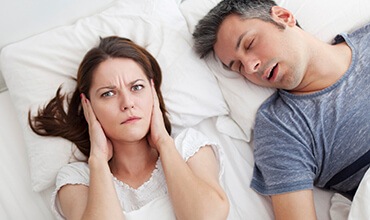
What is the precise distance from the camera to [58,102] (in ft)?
4.99

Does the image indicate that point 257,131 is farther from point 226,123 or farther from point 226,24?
point 226,24

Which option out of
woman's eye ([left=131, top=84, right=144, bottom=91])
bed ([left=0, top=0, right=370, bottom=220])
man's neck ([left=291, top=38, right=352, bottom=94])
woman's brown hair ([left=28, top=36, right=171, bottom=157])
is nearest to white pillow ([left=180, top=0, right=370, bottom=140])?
bed ([left=0, top=0, right=370, bottom=220])

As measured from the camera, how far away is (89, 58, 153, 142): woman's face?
4.44 feet

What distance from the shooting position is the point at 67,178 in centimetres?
139

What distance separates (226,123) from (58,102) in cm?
59

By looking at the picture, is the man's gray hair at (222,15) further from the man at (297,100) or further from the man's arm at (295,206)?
Answer: the man's arm at (295,206)

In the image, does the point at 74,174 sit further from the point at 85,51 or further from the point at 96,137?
the point at 85,51

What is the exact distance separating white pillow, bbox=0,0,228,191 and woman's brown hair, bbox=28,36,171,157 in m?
0.03

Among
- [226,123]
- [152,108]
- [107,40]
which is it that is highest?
[107,40]

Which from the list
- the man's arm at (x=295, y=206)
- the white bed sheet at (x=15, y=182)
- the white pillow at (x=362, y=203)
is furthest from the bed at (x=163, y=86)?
the white pillow at (x=362, y=203)

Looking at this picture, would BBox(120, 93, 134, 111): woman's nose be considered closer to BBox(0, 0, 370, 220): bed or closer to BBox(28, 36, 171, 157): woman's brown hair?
BBox(28, 36, 171, 157): woman's brown hair

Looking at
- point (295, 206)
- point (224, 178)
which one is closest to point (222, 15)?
point (224, 178)

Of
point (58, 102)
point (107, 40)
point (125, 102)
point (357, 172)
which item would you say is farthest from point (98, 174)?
point (357, 172)

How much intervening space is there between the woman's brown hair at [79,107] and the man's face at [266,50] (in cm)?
27
